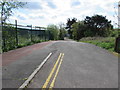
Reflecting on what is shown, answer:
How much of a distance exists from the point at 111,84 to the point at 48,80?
224cm

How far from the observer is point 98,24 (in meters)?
52.9

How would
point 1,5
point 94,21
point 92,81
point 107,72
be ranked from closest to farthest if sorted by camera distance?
point 92,81
point 107,72
point 1,5
point 94,21

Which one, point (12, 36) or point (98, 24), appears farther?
point (98, 24)

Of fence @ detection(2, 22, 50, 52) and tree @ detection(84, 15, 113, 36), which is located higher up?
tree @ detection(84, 15, 113, 36)

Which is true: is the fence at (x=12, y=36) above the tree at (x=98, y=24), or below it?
below

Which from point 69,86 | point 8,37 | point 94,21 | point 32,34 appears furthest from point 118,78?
point 94,21

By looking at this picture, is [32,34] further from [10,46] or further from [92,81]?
[92,81]

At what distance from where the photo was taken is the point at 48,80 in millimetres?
5406

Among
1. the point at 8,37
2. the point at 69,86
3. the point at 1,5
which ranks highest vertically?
the point at 1,5

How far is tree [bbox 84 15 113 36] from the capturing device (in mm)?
50528

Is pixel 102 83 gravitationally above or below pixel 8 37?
below

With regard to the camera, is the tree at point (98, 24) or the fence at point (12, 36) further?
the tree at point (98, 24)

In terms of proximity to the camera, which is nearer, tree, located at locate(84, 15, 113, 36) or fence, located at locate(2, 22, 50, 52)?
fence, located at locate(2, 22, 50, 52)

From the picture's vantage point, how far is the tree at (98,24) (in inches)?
1989
